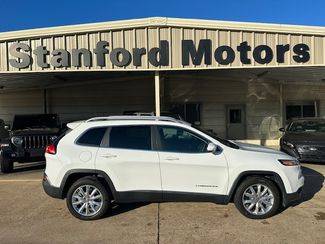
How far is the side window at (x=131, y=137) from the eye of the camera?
7.14 m

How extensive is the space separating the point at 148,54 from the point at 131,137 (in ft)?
24.0

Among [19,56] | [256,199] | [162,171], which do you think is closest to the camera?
[162,171]

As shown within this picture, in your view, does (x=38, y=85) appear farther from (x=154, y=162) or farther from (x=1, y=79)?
(x=154, y=162)

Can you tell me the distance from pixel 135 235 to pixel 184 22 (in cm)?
915

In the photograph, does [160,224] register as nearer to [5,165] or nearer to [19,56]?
[5,165]

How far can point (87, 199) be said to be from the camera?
7.11m

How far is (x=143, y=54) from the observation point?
14.2 meters

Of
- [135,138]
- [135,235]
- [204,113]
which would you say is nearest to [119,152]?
[135,138]

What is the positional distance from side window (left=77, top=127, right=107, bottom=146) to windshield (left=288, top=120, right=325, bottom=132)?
29.4 feet

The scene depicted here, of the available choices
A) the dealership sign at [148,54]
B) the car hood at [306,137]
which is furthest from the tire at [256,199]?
the dealership sign at [148,54]

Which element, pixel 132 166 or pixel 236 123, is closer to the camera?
pixel 132 166

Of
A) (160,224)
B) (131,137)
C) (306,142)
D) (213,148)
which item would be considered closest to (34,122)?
(131,137)

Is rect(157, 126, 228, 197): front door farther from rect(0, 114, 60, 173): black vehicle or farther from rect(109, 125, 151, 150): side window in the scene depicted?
rect(0, 114, 60, 173): black vehicle

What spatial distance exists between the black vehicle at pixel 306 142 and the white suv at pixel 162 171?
5910mm
